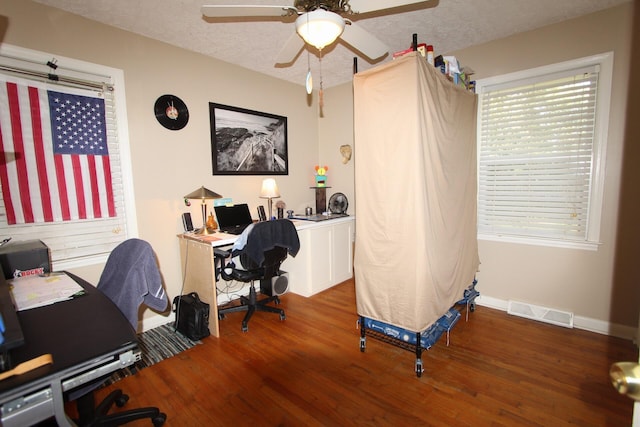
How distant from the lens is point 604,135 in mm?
2336

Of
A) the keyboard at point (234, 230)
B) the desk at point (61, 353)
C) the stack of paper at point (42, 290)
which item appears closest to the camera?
the desk at point (61, 353)

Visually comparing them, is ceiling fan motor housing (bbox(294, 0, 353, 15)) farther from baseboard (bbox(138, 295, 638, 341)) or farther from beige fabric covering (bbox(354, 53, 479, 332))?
baseboard (bbox(138, 295, 638, 341))

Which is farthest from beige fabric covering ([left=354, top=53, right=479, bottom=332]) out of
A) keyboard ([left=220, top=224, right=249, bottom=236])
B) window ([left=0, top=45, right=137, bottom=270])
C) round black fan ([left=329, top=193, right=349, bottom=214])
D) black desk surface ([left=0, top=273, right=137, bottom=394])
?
window ([left=0, top=45, right=137, bottom=270])

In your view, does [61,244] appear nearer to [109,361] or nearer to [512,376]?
[109,361]

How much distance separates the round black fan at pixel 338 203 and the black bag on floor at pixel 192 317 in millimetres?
2139

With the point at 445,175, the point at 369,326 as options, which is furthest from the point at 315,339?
the point at 445,175

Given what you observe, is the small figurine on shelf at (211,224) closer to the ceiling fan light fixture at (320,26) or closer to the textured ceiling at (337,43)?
the textured ceiling at (337,43)

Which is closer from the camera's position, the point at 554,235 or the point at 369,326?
the point at 369,326

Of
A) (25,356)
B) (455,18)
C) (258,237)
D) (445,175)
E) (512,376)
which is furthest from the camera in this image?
(258,237)

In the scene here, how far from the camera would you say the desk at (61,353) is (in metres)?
0.84

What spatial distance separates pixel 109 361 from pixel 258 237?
4.97ft

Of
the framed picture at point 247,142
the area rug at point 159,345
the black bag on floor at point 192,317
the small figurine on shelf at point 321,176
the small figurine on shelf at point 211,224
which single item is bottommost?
the area rug at point 159,345

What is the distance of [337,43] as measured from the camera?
2.65m

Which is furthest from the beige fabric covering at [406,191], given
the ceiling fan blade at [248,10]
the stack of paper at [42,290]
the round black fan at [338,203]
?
the round black fan at [338,203]
